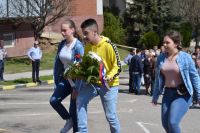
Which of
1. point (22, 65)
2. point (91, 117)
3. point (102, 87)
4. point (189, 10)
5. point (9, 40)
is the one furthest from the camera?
point (189, 10)

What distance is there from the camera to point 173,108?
465 cm

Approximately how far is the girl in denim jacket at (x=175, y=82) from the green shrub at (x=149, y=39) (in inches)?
1075

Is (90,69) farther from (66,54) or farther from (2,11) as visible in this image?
(2,11)

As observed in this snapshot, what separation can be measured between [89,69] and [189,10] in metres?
28.0

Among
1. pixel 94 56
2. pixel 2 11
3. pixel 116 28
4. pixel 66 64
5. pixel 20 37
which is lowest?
pixel 66 64

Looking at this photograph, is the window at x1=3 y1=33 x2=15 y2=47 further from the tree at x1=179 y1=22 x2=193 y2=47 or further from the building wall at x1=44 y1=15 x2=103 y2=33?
the tree at x1=179 y1=22 x2=193 y2=47

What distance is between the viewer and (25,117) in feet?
25.7

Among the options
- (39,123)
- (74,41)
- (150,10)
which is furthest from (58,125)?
(150,10)

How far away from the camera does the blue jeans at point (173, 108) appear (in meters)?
4.61

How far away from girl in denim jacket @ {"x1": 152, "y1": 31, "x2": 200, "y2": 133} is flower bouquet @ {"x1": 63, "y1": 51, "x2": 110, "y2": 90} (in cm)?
94

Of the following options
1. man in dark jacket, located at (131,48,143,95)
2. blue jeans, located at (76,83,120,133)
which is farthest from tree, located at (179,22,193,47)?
blue jeans, located at (76,83,120,133)

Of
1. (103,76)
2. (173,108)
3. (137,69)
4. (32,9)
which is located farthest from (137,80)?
(32,9)

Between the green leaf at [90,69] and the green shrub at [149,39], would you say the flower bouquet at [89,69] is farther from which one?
the green shrub at [149,39]

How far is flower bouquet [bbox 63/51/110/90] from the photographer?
4688 mm
